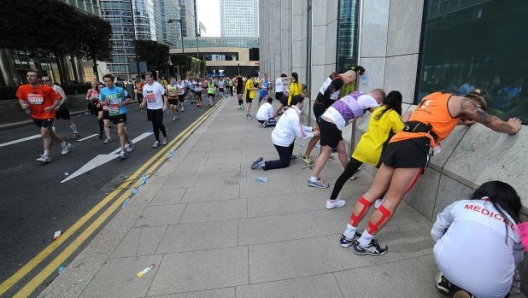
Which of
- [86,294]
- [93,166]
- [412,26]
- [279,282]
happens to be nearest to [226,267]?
[279,282]

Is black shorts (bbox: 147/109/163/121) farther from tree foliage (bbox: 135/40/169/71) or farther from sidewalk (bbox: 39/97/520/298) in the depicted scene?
tree foliage (bbox: 135/40/169/71)

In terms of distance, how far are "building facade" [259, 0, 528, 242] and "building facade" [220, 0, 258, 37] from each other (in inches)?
5632

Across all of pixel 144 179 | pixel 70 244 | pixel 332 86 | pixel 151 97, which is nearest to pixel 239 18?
pixel 151 97

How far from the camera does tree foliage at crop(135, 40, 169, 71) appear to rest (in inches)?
1887

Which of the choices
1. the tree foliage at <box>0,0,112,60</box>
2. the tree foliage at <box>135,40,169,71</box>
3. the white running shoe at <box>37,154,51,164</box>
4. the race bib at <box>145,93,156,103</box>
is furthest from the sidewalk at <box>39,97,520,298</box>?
the tree foliage at <box>135,40,169,71</box>

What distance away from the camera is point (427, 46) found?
14.2ft

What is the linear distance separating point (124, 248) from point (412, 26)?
520 centimetres

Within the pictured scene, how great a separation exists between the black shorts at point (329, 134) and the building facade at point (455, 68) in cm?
124

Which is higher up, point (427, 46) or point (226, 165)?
point (427, 46)

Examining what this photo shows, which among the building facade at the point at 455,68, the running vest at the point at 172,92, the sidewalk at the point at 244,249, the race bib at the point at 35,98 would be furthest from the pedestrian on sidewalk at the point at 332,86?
the running vest at the point at 172,92

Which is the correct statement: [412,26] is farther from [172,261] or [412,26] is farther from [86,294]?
[86,294]

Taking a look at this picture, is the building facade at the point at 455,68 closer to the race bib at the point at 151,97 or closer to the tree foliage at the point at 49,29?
the race bib at the point at 151,97

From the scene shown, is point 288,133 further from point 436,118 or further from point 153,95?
point 153,95

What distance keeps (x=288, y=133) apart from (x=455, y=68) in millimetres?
2790
